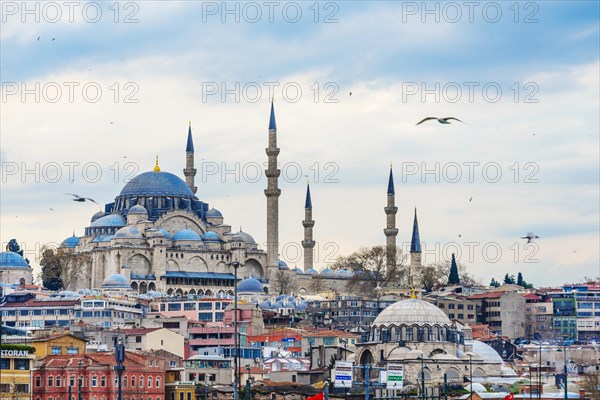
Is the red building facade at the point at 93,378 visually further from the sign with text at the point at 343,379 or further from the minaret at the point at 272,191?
the minaret at the point at 272,191

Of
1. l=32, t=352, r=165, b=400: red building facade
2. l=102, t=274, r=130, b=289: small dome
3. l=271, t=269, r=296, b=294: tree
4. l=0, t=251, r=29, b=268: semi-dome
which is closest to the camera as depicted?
l=32, t=352, r=165, b=400: red building facade

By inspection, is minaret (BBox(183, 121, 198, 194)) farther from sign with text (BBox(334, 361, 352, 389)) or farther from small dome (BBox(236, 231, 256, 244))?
sign with text (BBox(334, 361, 352, 389))

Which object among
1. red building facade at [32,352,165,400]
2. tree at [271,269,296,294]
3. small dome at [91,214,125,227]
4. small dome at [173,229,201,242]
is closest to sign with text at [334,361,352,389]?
red building facade at [32,352,165,400]

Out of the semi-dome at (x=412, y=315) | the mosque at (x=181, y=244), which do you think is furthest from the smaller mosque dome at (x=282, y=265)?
the semi-dome at (x=412, y=315)

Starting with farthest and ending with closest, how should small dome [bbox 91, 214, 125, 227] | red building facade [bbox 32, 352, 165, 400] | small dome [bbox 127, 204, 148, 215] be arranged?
small dome [bbox 91, 214, 125, 227], small dome [bbox 127, 204, 148, 215], red building facade [bbox 32, 352, 165, 400]

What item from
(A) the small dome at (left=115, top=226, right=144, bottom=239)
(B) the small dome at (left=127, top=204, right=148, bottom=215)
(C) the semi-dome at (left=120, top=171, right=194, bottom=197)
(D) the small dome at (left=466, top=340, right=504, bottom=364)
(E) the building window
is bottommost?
(E) the building window

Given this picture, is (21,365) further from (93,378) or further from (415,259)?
(415,259)
